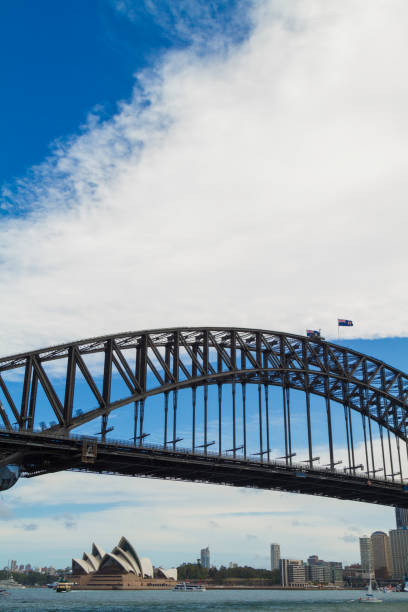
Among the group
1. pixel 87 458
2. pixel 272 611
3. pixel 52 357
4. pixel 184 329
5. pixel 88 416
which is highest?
pixel 184 329

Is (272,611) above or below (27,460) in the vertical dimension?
below

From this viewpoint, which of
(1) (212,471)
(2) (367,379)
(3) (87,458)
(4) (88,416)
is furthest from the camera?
(2) (367,379)

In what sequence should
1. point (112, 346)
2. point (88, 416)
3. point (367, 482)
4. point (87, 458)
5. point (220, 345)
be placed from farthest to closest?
point (367, 482)
point (220, 345)
point (112, 346)
point (88, 416)
point (87, 458)

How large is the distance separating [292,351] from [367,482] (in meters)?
19.5

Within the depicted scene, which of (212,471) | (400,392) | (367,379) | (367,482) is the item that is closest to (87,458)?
(212,471)

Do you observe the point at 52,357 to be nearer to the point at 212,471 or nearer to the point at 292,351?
the point at 212,471

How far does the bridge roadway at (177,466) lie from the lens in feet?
182

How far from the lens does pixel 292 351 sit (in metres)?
85.4

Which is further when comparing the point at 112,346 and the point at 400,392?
the point at 400,392

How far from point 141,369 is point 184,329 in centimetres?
839

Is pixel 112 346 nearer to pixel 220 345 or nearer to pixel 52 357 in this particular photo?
pixel 52 357

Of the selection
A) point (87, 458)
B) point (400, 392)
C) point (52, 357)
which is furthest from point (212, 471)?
point (400, 392)

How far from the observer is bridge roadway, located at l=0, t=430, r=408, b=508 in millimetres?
55469

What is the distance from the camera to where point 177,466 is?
6544cm
